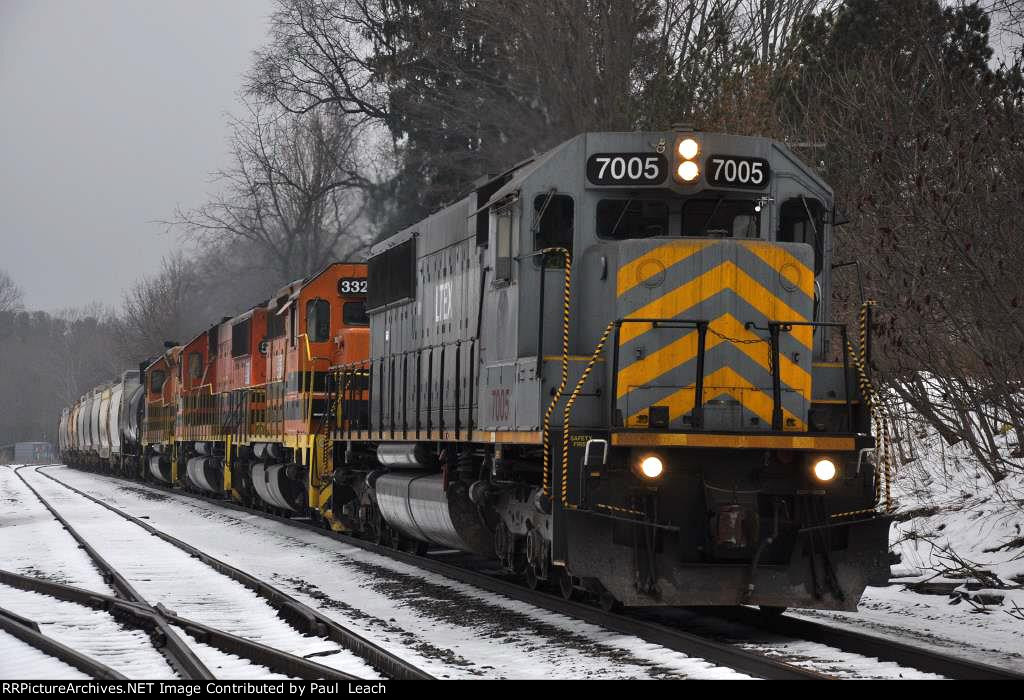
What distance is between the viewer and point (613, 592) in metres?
9.47

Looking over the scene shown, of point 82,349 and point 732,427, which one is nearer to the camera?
point 732,427

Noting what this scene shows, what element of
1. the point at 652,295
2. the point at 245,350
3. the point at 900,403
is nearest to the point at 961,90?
the point at 900,403

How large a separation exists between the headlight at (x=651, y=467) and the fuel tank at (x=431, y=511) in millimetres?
4045

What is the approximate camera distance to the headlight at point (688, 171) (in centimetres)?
1009

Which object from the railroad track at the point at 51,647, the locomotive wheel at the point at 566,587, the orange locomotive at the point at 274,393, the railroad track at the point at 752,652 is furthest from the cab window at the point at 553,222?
the orange locomotive at the point at 274,393

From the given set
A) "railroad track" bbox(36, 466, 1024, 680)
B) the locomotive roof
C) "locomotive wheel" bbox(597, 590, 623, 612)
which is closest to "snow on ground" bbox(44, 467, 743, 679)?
"railroad track" bbox(36, 466, 1024, 680)

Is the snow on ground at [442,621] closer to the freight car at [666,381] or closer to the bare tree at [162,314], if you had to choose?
the freight car at [666,381]

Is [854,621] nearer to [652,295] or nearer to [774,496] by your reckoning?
[774,496]

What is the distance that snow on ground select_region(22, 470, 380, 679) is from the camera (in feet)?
30.1

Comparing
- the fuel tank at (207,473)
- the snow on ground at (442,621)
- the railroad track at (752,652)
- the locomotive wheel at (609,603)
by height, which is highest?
the fuel tank at (207,473)

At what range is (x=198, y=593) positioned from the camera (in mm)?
12492

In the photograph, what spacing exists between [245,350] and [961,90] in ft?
52.7

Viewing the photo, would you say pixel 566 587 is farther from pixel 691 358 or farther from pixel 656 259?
pixel 656 259

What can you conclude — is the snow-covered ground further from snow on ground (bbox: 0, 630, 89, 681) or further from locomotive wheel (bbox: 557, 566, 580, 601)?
snow on ground (bbox: 0, 630, 89, 681)
